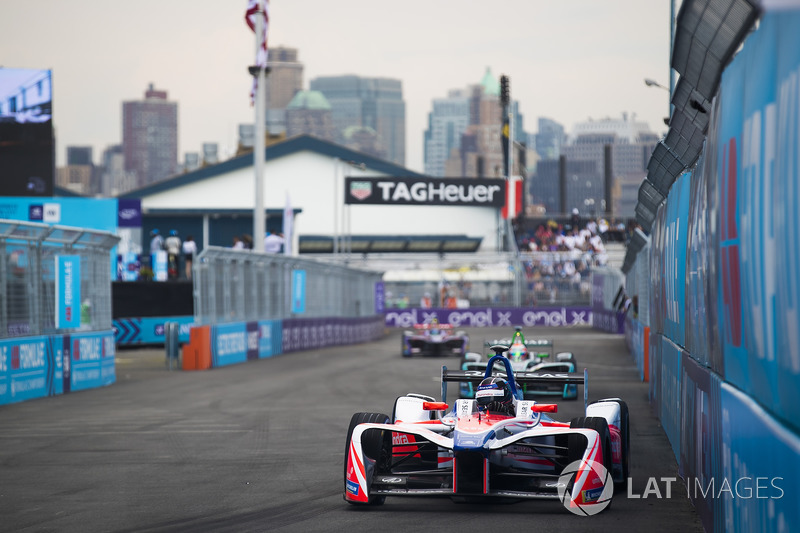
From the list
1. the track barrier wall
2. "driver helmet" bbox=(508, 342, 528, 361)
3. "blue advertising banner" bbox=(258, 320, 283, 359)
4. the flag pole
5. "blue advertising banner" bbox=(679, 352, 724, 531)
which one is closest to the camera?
the track barrier wall

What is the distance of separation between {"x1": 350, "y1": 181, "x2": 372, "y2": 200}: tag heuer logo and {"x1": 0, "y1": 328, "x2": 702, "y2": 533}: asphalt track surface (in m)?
36.3

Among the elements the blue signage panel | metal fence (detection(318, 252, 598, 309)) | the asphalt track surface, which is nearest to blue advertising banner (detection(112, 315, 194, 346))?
the asphalt track surface

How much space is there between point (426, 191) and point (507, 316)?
10762mm

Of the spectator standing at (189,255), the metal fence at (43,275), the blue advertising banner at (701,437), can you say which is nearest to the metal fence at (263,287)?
the metal fence at (43,275)

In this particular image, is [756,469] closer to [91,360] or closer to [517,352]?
[517,352]

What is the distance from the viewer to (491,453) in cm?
891

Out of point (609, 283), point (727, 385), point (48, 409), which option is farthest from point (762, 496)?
point (609, 283)

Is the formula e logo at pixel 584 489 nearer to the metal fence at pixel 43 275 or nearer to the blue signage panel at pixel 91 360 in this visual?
the metal fence at pixel 43 275

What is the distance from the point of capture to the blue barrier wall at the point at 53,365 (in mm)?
17969

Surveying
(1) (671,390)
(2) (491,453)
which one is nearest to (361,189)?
(1) (671,390)

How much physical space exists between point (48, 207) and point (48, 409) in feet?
66.8

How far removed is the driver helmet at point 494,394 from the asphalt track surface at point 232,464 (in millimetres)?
829

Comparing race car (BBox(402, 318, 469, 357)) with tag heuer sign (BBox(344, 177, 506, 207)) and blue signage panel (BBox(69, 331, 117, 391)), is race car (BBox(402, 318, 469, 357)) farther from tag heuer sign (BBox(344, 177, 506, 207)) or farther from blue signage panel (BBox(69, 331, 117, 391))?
tag heuer sign (BBox(344, 177, 506, 207))

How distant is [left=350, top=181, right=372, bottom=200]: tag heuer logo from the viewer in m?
58.7
